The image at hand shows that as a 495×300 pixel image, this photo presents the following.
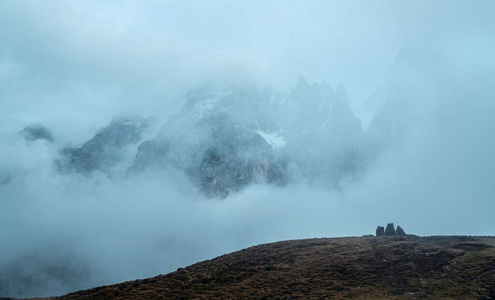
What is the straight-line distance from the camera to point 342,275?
60.3m

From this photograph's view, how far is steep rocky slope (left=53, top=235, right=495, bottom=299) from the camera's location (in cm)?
5290

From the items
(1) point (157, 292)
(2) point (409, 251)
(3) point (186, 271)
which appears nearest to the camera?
(1) point (157, 292)

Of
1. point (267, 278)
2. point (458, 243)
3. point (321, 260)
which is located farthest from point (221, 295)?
point (458, 243)

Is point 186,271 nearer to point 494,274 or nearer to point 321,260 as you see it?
point 321,260

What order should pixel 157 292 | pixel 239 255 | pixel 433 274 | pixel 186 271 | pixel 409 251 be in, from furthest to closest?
pixel 239 255, pixel 186 271, pixel 409 251, pixel 157 292, pixel 433 274

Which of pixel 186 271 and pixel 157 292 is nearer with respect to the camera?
pixel 157 292

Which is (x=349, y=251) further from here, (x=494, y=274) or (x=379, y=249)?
(x=494, y=274)

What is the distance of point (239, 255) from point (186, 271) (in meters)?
12.4

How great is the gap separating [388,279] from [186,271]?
36.2 metres

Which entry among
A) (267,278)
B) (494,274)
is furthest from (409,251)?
(267,278)

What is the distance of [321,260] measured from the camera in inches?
2697

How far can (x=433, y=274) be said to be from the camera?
56.3m

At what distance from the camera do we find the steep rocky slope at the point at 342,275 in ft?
174

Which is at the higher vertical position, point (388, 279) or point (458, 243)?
point (458, 243)
